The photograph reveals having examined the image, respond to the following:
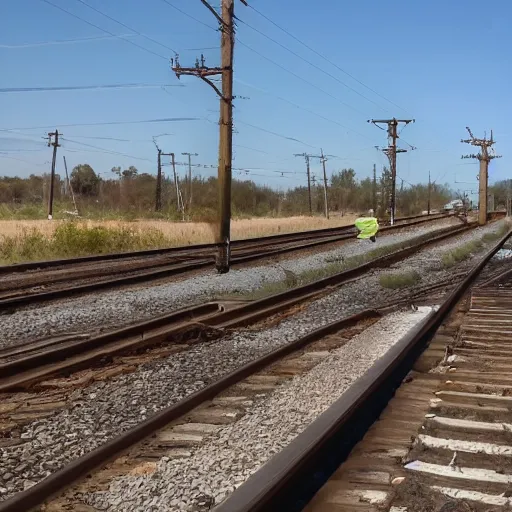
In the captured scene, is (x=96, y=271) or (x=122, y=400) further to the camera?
(x=96, y=271)

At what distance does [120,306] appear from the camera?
1195 centimetres

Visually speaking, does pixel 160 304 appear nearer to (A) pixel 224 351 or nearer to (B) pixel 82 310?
(B) pixel 82 310

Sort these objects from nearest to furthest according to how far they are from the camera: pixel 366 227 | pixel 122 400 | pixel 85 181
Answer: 1. pixel 122 400
2. pixel 366 227
3. pixel 85 181

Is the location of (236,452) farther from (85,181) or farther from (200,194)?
(85,181)

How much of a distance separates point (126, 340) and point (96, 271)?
28.6 feet

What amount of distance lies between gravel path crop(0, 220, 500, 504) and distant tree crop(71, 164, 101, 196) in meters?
107

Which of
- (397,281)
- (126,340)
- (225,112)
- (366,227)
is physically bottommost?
(126,340)

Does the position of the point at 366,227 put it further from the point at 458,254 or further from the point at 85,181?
the point at 85,181

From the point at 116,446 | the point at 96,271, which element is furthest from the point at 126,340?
the point at 96,271

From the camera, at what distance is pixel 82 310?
451 inches

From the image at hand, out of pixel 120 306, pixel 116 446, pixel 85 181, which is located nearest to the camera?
pixel 116 446

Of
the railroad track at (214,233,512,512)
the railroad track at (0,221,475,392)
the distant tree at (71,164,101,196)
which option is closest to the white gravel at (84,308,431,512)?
the railroad track at (214,233,512,512)

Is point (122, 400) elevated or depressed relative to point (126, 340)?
depressed

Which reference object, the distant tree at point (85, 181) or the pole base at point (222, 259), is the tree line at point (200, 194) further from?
the pole base at point (222, 259)
